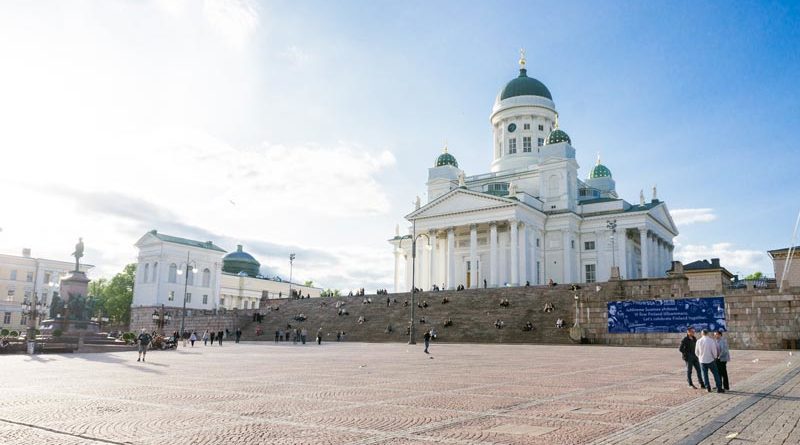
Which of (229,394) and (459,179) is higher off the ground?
(459,179)

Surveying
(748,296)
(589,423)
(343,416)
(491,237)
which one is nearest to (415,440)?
(343,416)

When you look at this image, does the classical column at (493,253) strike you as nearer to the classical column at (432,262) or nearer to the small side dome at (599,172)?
the classical column at (432,262)

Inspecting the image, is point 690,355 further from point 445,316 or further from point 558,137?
point 558,137

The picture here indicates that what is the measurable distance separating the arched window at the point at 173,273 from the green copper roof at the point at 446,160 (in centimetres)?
4410

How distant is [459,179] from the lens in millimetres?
73812

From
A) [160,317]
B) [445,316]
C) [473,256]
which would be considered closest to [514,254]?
[473,256]

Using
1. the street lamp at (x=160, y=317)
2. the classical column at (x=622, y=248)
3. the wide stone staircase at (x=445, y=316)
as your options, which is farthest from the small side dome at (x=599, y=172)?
the street lamp at (x=160, y=317)

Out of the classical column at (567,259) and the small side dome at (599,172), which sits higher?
the small side dome at (599,172)

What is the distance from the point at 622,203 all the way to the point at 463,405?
63209 millimetres

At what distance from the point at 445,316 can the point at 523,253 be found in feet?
62.9

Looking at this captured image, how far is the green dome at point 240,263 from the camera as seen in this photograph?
4675 inches

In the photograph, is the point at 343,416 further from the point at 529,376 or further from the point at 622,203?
the point at 622,203

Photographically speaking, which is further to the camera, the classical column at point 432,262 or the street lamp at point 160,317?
the classical column at point 432,262

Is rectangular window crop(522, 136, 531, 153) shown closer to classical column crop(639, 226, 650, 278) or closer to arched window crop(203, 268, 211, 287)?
classical column crop(639, 226, 650, 278)
